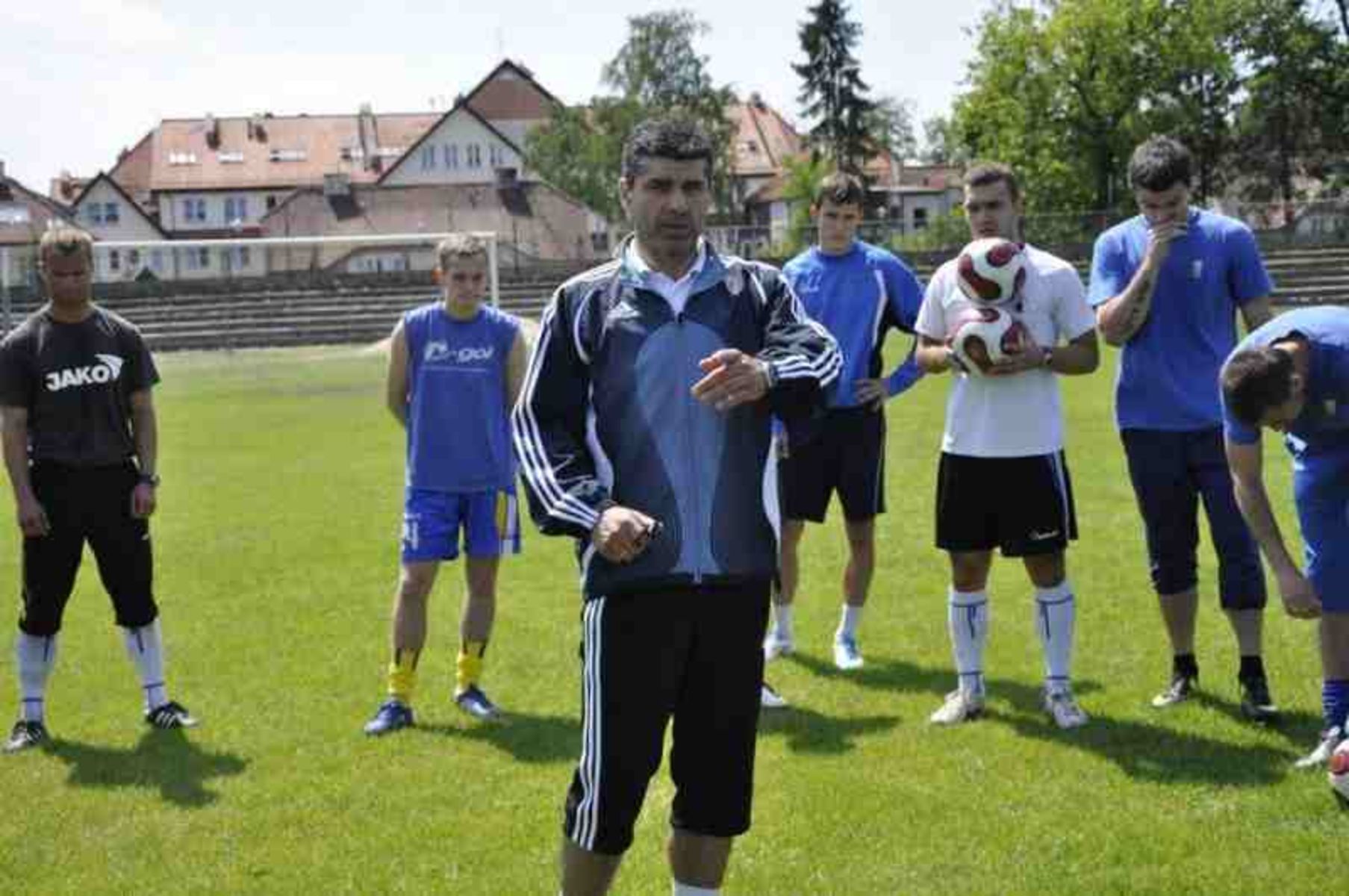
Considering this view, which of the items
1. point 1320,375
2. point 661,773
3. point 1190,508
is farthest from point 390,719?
point 1320,375

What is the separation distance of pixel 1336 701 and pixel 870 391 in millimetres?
2730

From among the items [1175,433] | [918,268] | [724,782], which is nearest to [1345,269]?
[918,268]

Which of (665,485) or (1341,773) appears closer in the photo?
(665,485)


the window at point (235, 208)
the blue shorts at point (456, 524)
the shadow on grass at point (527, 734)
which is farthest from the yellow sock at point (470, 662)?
the window at point (235, 208)

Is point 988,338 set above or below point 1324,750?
above

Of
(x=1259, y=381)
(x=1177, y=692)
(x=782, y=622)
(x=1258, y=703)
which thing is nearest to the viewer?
(x=1259, y=381)

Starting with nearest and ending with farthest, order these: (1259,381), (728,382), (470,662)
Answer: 1. (728,382)
2. (1259,381)
3. (470,662)

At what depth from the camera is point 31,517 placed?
283 inches

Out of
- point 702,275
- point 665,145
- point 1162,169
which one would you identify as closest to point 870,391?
point 1162,169

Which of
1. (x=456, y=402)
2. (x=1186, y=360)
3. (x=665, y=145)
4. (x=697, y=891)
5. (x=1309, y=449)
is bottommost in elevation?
(x=697, y=891)

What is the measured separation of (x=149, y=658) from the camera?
301 inches

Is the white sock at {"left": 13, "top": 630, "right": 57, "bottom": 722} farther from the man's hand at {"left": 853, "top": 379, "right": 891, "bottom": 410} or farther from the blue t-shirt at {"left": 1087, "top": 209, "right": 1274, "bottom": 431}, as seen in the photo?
the blue t-shirt at {"left": 1087, "top": 209, "right": 1274, "bottom": 431}

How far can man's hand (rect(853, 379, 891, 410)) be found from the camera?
26.2 ft

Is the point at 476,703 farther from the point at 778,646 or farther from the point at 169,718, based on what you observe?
the point at 778,646
